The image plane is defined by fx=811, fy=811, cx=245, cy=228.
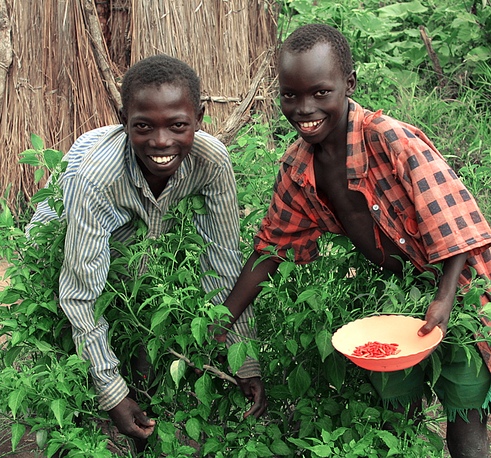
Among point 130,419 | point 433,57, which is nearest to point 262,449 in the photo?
point 130,419

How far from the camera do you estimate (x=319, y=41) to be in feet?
7.39

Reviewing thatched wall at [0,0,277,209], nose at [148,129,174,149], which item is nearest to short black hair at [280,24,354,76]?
nose at [148,129,174,149]

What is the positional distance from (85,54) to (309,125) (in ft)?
7.97

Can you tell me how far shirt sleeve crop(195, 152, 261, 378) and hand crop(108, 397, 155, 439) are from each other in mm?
341

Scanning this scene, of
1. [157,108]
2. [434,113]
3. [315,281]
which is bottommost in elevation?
[434,113]

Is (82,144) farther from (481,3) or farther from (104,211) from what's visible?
(481,3)

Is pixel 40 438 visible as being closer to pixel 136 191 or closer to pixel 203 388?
pixel 203 388

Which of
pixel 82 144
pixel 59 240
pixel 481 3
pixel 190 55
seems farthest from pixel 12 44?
pixel 481 3

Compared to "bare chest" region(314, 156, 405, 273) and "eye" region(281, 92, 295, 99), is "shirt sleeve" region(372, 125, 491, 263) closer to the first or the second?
"bare chest" region(314, 156, 405, 273)

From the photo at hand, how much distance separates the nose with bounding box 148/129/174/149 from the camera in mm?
2285

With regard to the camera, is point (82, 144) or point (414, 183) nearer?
point (414, 183)

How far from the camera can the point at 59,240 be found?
94.6 inches

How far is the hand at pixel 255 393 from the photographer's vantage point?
7.96ft

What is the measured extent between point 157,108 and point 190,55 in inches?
93.2
